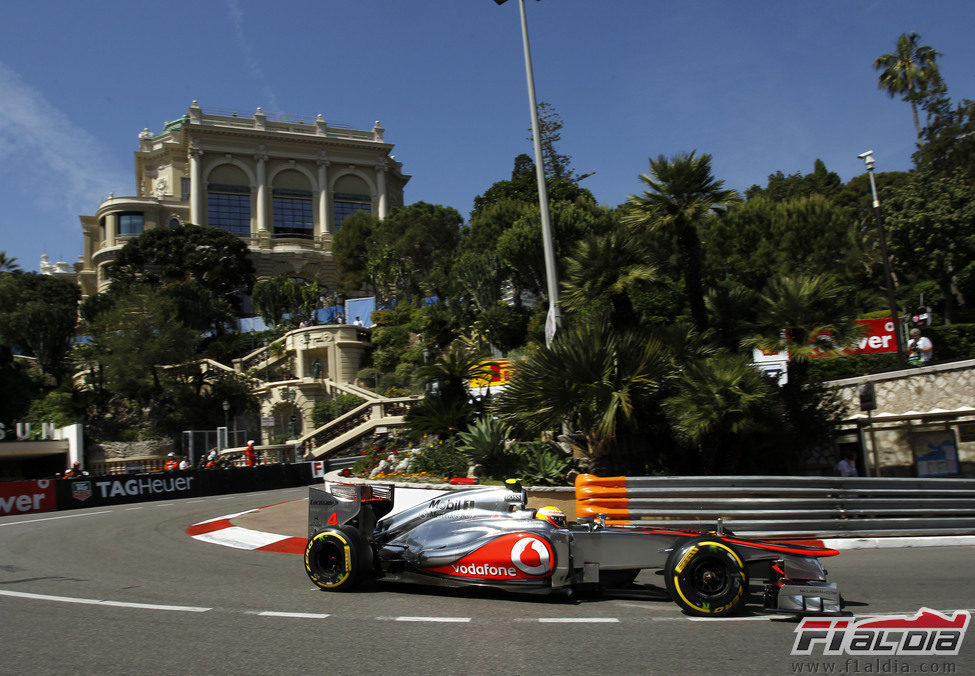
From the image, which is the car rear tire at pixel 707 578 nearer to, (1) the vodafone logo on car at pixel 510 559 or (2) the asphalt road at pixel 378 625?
(2) the asphalt road at pixel 378 625

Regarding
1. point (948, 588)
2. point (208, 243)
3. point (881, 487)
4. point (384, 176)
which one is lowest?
point (948, 588)

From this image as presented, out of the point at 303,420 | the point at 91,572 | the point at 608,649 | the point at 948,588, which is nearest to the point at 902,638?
the point at 608,649

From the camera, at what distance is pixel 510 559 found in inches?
277

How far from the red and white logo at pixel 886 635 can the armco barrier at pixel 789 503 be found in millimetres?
4285

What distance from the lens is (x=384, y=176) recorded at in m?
85.2

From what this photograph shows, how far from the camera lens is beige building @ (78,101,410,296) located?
76062mm

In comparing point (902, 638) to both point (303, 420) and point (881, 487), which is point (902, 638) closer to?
point (881, 487)

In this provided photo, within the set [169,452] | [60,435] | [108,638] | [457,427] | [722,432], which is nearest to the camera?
[108,638]

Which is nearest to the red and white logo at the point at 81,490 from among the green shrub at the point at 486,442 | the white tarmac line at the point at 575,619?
the green shrub at the point at 486,442

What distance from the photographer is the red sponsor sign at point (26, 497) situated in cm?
1964

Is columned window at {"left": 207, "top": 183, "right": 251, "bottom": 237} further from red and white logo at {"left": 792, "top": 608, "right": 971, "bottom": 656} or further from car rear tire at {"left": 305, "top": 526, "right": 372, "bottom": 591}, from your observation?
red and white logo at {"left": 792, "top": 608, "right": 971, "bottom": 656}

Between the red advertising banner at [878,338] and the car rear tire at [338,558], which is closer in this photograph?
the car rear tire at [338,558]

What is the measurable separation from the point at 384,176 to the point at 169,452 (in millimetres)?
52233

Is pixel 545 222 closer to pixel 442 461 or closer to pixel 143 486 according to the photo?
pixel 442 461
